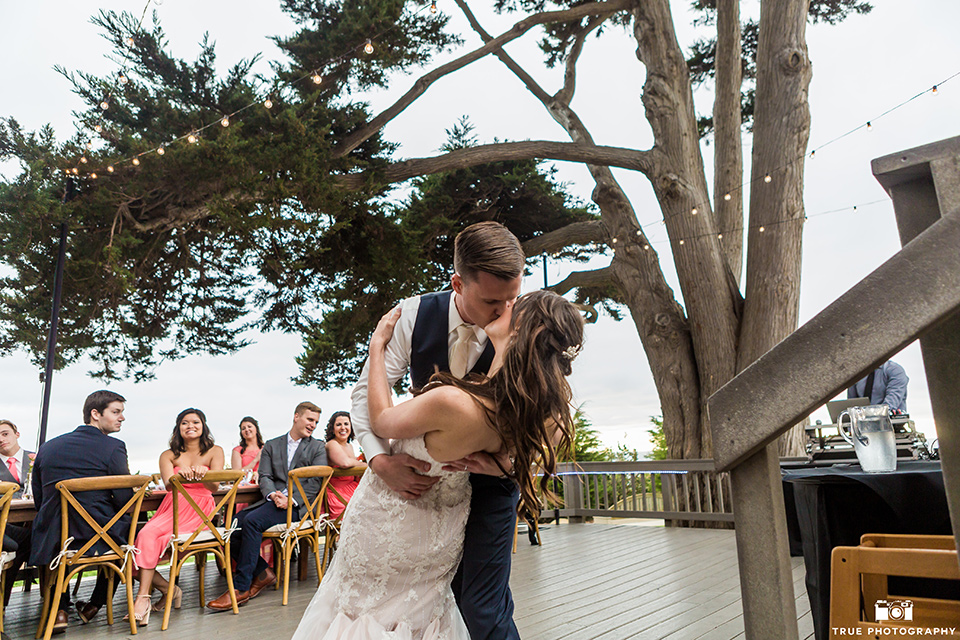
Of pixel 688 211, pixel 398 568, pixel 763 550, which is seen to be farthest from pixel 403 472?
pixel 688 211

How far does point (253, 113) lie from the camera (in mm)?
7531

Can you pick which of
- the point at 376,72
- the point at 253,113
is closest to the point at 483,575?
the point at 253,113

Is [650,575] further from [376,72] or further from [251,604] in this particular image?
[376,72]

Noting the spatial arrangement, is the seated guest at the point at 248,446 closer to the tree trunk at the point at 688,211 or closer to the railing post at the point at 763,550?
the tree trunk at the point at 688,211

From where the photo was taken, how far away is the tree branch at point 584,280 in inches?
394

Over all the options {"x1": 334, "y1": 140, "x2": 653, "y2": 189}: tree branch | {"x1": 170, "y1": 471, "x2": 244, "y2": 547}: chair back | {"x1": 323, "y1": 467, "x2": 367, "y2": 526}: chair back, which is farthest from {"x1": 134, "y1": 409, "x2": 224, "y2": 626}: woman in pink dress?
{"x1": 334, "y1": 140, "x2": 653, "y2": 189}: tree branch

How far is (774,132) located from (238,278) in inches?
292

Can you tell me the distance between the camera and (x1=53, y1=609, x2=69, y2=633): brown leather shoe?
13.0 ft

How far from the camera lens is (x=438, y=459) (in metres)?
1.71

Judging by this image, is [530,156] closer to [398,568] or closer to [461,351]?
[461,351]

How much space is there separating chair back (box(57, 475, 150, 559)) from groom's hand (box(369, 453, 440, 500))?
2.76m

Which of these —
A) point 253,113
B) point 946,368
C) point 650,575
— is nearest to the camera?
point 946,368

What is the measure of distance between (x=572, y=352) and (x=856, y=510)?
3.99ft

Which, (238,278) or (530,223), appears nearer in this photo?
(238,278)
